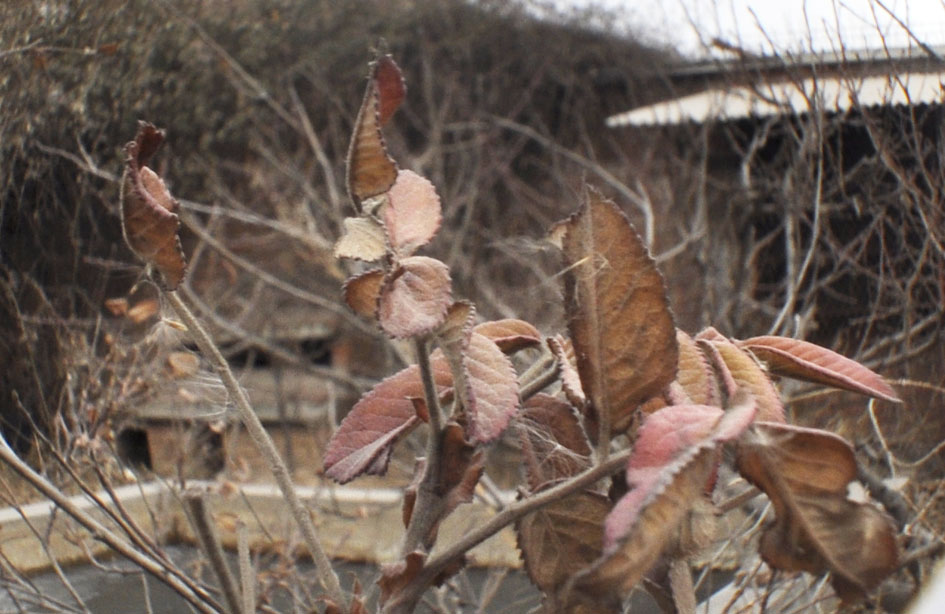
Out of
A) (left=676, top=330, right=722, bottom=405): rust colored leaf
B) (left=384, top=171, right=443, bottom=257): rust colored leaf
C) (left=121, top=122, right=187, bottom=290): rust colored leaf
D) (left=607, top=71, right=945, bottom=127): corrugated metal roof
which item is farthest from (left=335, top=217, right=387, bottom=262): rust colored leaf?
(left=607, top=71, right=945, bottom=127): corrugated metal roof

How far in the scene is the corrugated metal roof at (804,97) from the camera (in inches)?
109

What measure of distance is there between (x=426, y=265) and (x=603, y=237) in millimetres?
132

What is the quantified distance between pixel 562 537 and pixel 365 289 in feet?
0.89

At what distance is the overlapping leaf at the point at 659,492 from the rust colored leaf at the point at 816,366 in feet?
0.53

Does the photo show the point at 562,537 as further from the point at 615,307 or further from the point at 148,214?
the point at 148,214

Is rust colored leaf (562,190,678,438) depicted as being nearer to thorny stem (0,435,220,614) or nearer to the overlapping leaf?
the overlapping leaf

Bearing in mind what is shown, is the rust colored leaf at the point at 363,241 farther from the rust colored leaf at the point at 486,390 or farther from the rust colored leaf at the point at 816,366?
the rust colored leaf at the point at 816,366

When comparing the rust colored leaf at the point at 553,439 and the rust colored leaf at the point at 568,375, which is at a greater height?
the rust colored leaf at the point at 568,375

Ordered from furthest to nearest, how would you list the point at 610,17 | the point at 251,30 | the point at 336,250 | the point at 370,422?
the point at 610,17 → the point at 251,30 → the point at 370,422 → the point at 336,250

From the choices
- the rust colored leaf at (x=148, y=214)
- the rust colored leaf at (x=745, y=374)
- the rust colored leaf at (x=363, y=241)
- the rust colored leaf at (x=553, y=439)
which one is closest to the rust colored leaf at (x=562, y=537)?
the rust colored leaf at (x=553, y=439)

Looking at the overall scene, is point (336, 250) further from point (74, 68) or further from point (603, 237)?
point (74, 68)

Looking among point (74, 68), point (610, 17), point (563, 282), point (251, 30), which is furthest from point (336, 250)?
point (610, 17)

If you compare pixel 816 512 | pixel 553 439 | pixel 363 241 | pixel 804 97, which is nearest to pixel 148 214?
pixel 363 241

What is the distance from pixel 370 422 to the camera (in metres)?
0.89
